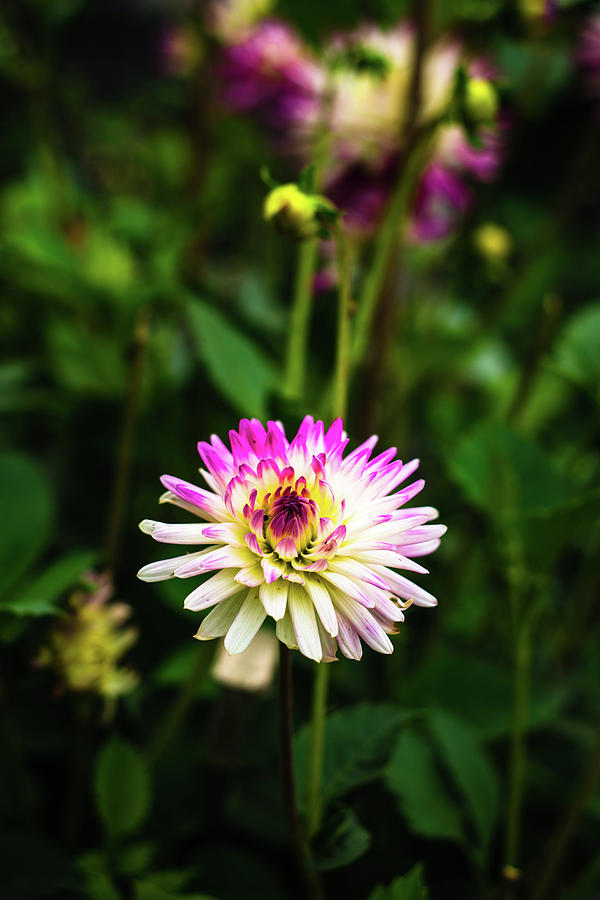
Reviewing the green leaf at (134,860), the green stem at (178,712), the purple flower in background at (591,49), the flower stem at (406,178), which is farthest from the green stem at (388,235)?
the purple flower in background at (591,49)

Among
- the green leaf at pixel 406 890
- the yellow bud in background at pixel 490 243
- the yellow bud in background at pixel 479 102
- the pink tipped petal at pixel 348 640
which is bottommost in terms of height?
the green leaf at pixel 406 890

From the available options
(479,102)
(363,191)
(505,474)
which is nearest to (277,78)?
(363,191)

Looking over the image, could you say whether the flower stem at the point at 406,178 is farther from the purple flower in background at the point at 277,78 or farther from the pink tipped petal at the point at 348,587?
the pink tipped petal at the point at 348,587

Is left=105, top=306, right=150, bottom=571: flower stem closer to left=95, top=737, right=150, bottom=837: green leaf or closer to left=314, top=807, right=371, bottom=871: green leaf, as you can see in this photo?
left=95, top=737, right=150, bottom=837: green leaf

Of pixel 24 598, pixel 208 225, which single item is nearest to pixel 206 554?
pixel 24 598

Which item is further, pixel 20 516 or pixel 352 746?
pixel 20 516

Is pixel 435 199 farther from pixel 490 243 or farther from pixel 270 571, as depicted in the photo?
pixel 270 571
